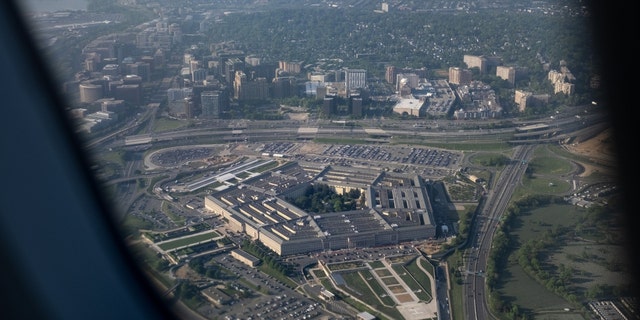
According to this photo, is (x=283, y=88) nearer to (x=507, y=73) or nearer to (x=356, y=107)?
(x=356, y=107)

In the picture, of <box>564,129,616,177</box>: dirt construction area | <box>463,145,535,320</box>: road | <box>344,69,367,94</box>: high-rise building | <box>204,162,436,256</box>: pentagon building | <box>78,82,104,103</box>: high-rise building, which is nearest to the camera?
<box>463,145,535,320</box>: road

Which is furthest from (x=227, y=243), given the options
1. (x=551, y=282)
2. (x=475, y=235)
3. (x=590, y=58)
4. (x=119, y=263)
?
(x=590, y=58)

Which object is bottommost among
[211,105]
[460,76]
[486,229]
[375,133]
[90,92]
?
[486,229]

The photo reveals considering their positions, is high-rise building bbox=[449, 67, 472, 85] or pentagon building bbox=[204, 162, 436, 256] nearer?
pentagon building bbox=[204, 162, 436, 256]

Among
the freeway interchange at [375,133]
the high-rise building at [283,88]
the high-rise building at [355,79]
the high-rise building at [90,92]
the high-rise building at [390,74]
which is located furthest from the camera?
the high-rise building at [390,74]

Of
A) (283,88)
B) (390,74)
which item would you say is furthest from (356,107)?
(390,74)

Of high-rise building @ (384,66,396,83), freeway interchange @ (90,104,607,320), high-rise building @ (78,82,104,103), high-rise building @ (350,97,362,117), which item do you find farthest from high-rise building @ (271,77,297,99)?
high-rise building @ (78,82,104,103)

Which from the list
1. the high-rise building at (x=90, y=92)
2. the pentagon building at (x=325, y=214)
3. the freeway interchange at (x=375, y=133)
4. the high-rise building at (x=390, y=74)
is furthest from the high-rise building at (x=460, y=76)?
the high-rise building at (x=90, y=92)

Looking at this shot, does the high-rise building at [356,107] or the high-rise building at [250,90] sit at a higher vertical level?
the high-rise building at [250,90]

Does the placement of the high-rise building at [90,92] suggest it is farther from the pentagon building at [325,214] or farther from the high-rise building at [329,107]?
the pentagon building at [325,214]

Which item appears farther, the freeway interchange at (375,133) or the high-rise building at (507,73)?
the high-rise building at (507,73)

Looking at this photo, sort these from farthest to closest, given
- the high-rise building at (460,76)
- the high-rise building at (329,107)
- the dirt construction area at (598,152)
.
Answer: the high-rise building at (460,76)
the high-rise building at (329,107)
the dirt construction area at (598,152)

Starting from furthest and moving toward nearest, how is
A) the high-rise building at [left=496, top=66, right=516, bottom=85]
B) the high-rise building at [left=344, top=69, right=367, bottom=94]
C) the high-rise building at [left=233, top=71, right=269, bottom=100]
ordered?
1. the high-rise building at [left=496, top=66, right=516, bottom=85]
2. the high-rise building at [left=344, top=69, right=367, bottom=94]
3. the high-rise building at [left=233, top=71, right=269, bottom=100]

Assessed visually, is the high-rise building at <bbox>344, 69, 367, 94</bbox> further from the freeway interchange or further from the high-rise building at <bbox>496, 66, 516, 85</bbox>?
the high-rise building at <bbox>496, 66, 516, 85</bbox>
